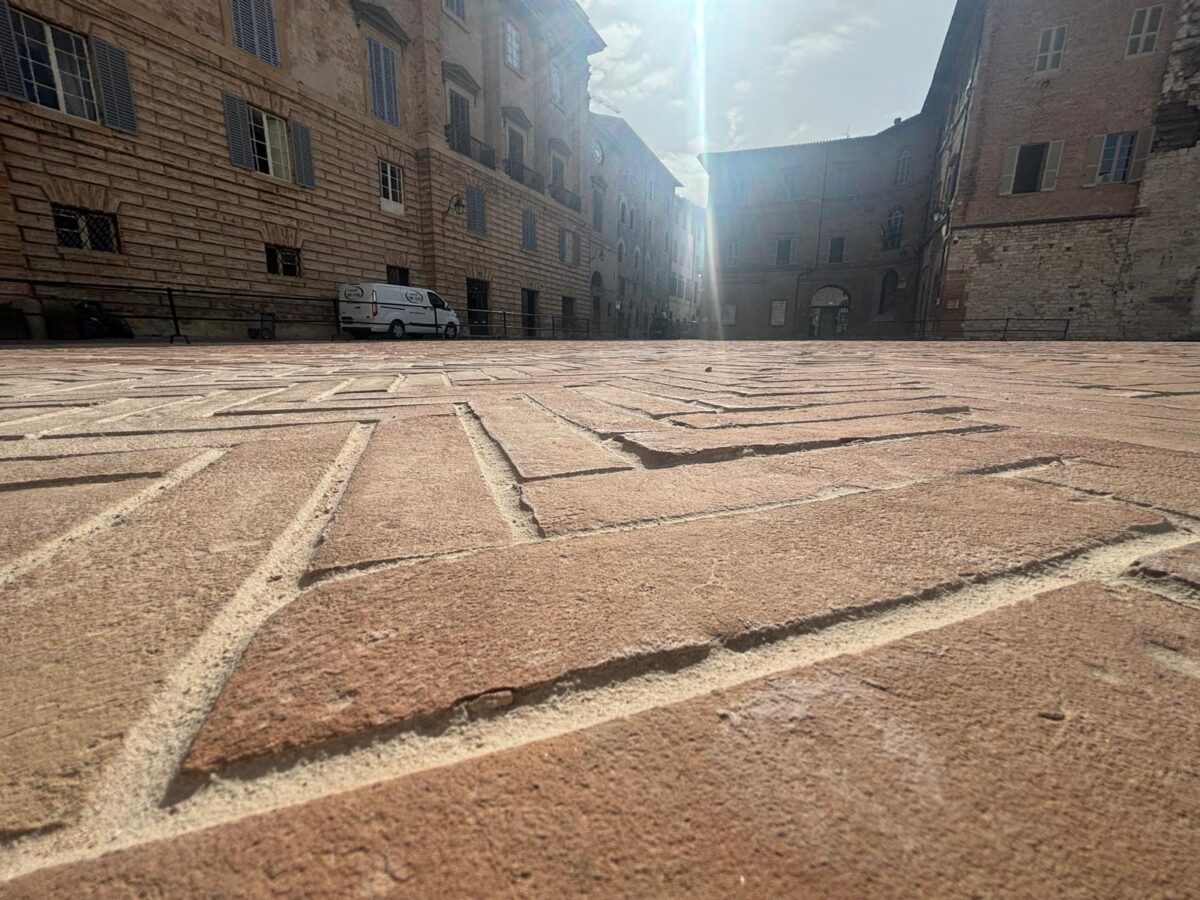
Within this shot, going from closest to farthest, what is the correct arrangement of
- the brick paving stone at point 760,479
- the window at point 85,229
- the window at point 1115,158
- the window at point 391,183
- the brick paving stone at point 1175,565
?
the brick paving stone at point 1175,565
the brick paving stone at point 760,479
the window at point 85,229
the window at point 1115,158
the window at point 391,183

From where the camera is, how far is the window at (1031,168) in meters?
14.1

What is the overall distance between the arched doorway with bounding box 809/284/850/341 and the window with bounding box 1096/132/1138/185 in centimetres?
1219

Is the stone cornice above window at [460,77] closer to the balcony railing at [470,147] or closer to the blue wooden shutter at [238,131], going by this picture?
the balcony railing at [470,147]

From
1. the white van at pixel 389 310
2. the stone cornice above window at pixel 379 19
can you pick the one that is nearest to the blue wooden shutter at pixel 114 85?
the white van at pixel 389 310

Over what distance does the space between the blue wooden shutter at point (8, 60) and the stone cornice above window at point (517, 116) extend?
1171 cm

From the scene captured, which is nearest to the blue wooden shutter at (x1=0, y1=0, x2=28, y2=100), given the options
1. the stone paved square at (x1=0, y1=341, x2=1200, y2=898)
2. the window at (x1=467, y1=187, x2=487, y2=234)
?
the window at (x1=467, y1=187, x2=487, y2=234)

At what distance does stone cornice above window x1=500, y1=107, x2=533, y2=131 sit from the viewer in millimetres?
17344

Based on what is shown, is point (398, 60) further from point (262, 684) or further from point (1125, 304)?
point (1125, 304)

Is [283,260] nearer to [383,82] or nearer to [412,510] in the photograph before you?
[383,82]

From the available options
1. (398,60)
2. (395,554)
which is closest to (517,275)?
(398,60)

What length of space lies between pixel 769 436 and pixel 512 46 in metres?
21.3

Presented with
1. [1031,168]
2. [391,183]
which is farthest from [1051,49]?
[391,183]

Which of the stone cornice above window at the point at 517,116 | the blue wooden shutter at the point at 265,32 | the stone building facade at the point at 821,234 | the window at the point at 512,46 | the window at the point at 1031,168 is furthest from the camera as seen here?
the stone building facade at the point at 821,234

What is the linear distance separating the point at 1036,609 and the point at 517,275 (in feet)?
63.5
